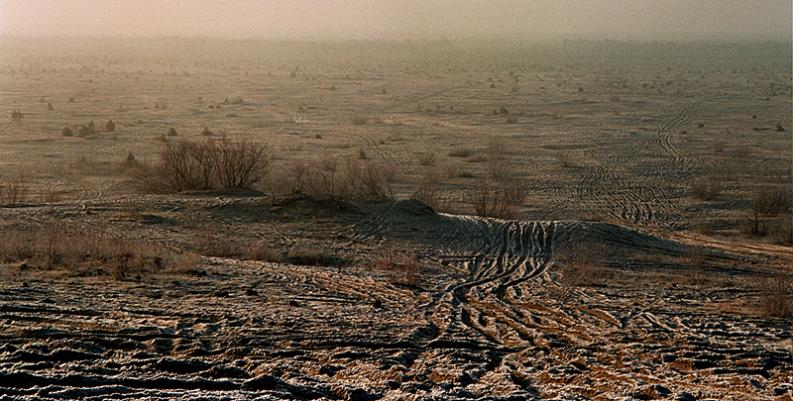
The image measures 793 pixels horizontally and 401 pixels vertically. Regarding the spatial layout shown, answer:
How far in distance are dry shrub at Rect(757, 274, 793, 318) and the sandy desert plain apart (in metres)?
0.03

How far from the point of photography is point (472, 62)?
106312 mm

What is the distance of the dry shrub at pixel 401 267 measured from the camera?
44.6 ft

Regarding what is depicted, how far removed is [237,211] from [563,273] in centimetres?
741

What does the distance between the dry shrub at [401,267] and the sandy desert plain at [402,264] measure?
2.5 inches

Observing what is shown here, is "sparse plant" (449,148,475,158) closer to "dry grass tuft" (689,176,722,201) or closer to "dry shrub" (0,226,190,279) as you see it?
"dry grass tuft" (689,176,722,201)

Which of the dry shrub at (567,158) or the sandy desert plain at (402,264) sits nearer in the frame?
the sandy desert plain at (402,264)

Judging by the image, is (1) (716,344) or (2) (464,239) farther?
(2) (464,239)

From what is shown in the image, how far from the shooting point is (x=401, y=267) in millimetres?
14727

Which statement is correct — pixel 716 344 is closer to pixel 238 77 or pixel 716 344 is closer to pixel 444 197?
pixel 444 197

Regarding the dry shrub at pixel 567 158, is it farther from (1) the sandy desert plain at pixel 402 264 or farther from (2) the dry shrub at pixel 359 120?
(2) the dry shrub at pixel 359 120

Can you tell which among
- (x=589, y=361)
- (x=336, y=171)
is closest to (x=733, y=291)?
(x=589, y=361)

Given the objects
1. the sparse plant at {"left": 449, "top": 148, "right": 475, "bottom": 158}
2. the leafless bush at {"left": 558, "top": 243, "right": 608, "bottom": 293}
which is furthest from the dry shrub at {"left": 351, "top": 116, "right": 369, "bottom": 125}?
the leafless bush at {"left": 558, "top": 243, "right": 608, "bottom": 293}

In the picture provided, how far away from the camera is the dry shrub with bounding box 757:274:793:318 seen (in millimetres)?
12031

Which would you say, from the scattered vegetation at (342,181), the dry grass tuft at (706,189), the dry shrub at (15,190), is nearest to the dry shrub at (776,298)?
the scattered vegetation at (342,181)
